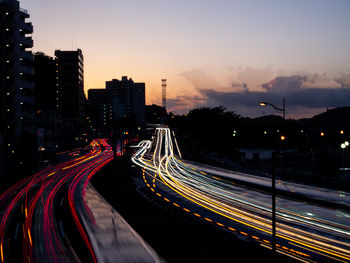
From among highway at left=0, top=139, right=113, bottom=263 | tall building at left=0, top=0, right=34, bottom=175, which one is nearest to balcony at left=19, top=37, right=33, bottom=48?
tall building at left=0, top=0, right=34, bottom=175

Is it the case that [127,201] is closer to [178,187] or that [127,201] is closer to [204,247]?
[178,187]

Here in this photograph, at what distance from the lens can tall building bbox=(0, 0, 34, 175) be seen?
180ft

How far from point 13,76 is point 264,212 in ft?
157

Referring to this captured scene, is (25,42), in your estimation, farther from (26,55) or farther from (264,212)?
(264,212)

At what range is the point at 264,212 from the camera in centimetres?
2766

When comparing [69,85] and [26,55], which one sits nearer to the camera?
[26,55]

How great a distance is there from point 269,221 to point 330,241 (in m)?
5.39

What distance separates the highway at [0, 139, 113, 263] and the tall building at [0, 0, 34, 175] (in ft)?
45.6

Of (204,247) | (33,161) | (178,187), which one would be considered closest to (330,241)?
(204,247)

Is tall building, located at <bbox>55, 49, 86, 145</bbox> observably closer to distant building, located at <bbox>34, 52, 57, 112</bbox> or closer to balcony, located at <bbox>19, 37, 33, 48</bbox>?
distant building, located at <bbox>34, 52, 57, 112</bbox>

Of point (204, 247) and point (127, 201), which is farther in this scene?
point (127, 201)

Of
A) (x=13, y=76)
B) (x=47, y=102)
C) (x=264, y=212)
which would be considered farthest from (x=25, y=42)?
(x=264, y=212)

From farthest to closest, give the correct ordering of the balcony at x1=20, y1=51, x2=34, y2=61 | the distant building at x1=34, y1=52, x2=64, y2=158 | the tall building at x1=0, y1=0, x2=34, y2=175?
the distant building at x1=34, y1=52, x2=64, y2=158
the balcony at x1=20, y1=51, x2=34, y2=61
the tall building at x1=0, y1=0, x2=34, y2=175

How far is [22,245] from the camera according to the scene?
2000 cm
